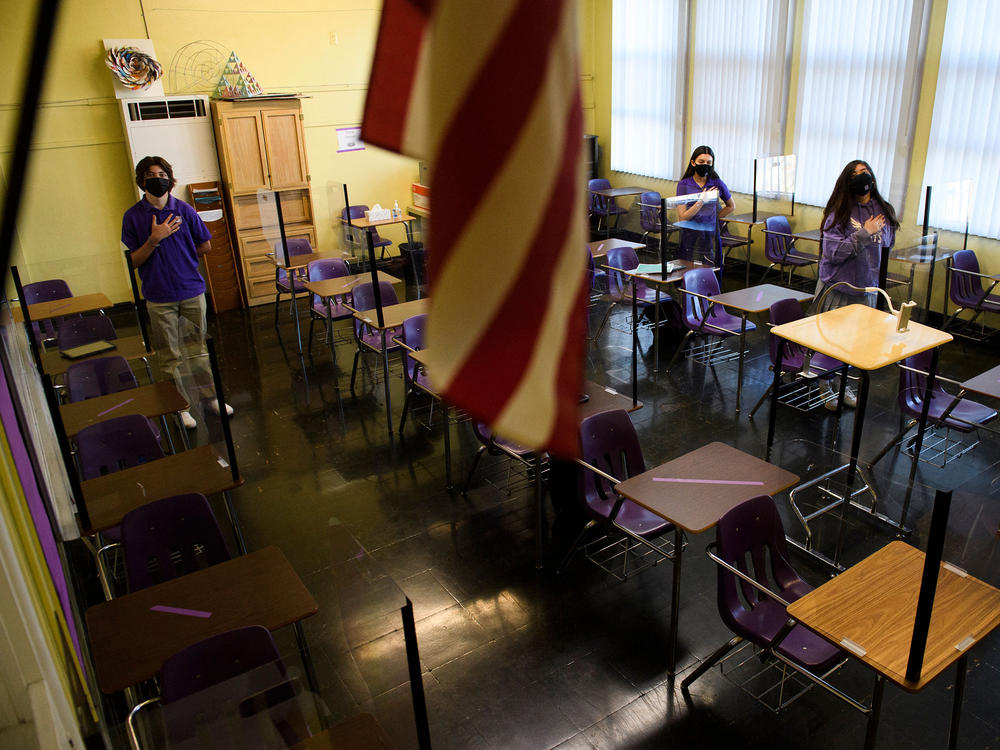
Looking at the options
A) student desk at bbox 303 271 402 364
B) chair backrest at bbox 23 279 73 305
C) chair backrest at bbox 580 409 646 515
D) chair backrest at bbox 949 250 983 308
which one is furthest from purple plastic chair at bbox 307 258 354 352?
chair backrest at bbox 949 250 983 308

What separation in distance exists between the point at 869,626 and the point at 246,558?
2437 millimetres

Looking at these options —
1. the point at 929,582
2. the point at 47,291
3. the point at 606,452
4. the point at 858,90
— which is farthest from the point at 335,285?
the point at 858,90

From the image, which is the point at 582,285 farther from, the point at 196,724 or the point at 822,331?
the point at 822,331

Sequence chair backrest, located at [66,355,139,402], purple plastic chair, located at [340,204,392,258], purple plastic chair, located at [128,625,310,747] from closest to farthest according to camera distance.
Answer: purple plastic chair, located at [128,625,310,747]
chair backrest, located at [66,355,139,402]
purple plastic chair, located at [340,204,392,258]

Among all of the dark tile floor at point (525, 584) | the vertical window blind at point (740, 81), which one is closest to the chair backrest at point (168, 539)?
the dark tile floor at point (525, 584)

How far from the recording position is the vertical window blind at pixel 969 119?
7289mm

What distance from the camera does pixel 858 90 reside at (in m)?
8.48

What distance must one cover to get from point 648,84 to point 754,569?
30.1ft

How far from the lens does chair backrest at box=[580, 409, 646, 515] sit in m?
4.23

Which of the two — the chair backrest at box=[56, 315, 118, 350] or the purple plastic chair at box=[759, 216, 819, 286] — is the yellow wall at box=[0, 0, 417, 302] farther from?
the purple plastic chair at box=[759, 216, 819, 286]

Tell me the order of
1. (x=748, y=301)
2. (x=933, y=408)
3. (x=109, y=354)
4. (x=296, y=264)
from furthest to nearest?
(x=296, y=264)
(x=748, y=301)
(x=109, y=354)
(x=933, y=408)

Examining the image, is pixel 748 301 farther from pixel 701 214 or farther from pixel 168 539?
pixel 168 539

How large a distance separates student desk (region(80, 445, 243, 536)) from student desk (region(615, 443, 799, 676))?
6.51 feet

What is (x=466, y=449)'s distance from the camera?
5891 millimetres
